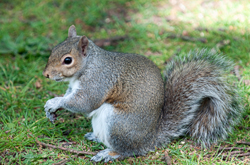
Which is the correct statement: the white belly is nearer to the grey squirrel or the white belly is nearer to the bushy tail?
the grey squirrel

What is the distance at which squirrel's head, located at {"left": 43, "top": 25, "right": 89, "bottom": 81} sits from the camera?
6.04ft

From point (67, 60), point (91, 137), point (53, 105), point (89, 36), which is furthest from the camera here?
point (89, 36)

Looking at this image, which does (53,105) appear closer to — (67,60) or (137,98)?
(67,60)

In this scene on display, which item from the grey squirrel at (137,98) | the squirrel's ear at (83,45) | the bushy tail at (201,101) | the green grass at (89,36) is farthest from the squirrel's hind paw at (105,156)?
the squirrel's ear at (83,45)

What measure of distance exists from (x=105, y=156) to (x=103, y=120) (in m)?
0.29

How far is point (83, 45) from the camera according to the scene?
1889mm

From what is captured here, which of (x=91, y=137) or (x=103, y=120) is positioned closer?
(x=103, y=120)

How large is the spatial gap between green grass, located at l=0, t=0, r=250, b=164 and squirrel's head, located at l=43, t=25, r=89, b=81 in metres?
0.58

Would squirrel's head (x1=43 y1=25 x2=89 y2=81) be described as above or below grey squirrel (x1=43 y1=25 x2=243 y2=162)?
above

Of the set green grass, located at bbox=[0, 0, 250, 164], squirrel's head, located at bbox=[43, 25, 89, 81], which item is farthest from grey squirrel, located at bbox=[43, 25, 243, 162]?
green grass, located at bbox=[0, 0, 250, 164]

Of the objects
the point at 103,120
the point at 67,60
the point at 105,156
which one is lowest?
the point at 105,156

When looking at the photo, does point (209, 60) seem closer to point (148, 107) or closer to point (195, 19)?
point (148, 107)

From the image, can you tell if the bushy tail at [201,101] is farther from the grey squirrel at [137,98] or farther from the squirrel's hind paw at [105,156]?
the squirrel's hind paw at [105,156]

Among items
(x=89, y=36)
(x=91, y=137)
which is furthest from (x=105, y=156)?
(x=89, y=36)
